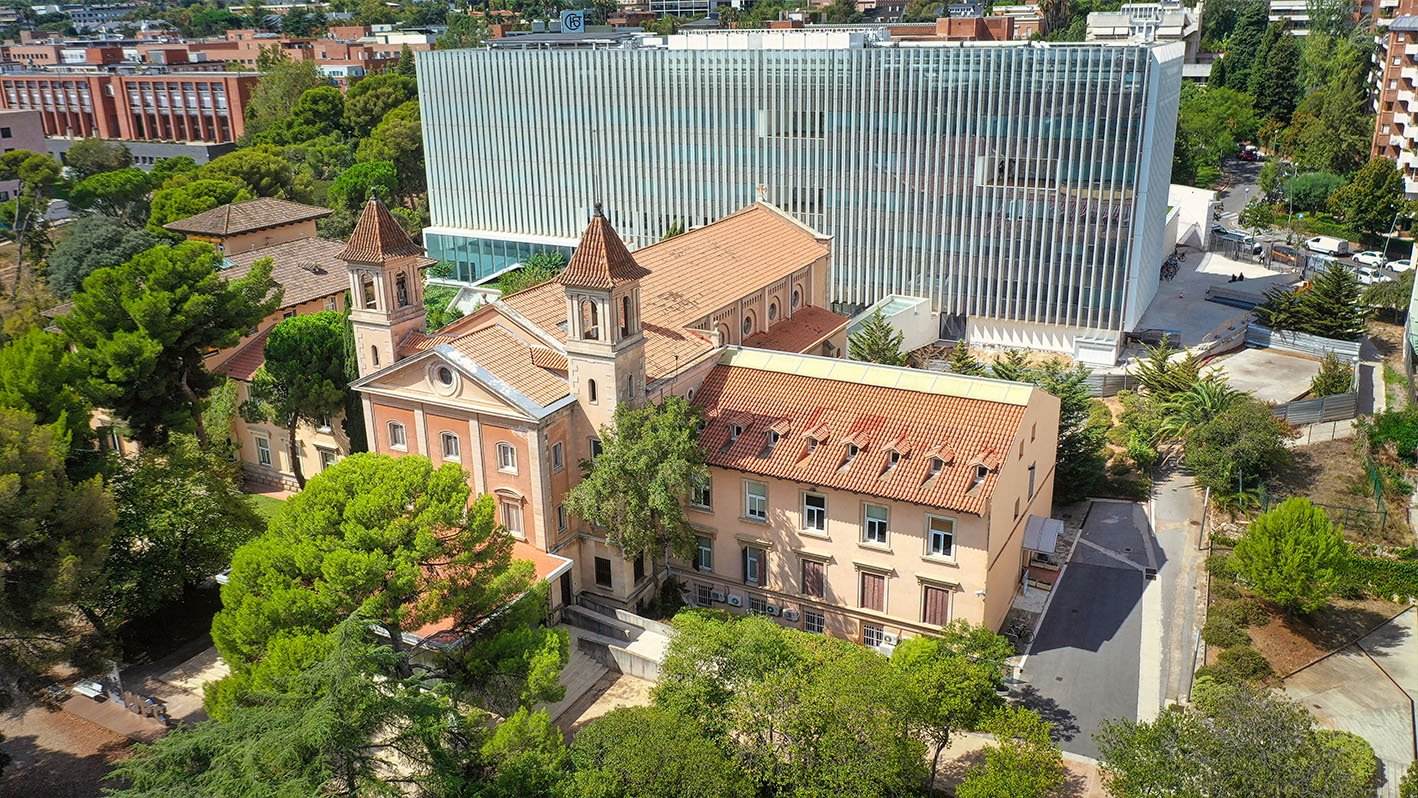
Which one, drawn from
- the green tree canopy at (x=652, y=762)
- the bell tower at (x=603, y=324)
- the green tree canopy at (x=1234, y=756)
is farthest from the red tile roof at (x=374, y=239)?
the green tree canopy at (x=1234, y=756)

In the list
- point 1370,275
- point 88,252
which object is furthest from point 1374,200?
point 88,252

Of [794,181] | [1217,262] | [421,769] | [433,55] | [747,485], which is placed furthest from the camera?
[1217,262]

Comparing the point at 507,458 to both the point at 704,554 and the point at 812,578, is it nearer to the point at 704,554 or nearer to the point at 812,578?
the point at 704,554

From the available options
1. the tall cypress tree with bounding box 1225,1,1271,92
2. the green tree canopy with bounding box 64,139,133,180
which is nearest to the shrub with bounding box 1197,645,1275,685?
the green tree canopy with bounding box 64,139,133,180

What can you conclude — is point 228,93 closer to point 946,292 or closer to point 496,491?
point 946,292

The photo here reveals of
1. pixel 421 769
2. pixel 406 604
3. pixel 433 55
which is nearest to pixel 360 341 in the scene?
pixel 406 604

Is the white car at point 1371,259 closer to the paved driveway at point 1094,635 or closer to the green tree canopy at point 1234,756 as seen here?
the paved driveway at point 1094,635
